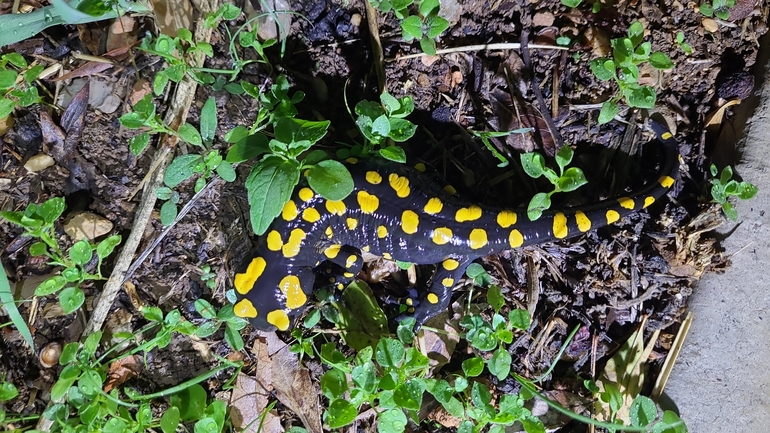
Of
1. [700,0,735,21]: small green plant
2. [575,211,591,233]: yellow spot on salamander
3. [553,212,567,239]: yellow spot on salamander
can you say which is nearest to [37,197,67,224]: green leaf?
[553,212,567,239]: yellow spot on salamander

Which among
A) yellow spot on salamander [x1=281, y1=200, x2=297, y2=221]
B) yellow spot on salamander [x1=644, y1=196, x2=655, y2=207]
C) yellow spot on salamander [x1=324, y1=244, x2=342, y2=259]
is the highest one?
yellow spot on salamander [x1=644, y1=196, x2=655, y2=207]

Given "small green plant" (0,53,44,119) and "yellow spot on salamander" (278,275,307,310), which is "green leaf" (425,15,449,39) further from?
"small green plant" (0,53,44,119)

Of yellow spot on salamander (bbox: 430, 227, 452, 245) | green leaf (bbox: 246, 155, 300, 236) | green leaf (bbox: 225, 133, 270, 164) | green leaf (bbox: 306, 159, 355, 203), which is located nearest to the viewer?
green leaf (bbox: 246, 155, 300, 236)

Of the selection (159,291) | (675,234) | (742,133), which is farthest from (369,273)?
(742,133)

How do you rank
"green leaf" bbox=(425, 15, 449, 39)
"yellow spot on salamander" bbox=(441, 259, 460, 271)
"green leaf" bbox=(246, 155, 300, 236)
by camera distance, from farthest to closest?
"yellow spot on salamander" bbox=(441, 259, 460, 271) < "green leaf" bbox=(425, 15, 449, 39) < "green leaf" bbox=(246, 155, 300, 236)

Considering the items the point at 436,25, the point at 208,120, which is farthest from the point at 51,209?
the point at 436,25

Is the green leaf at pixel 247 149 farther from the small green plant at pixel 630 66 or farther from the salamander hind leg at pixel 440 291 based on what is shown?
the small green plant at pixel 630 66
